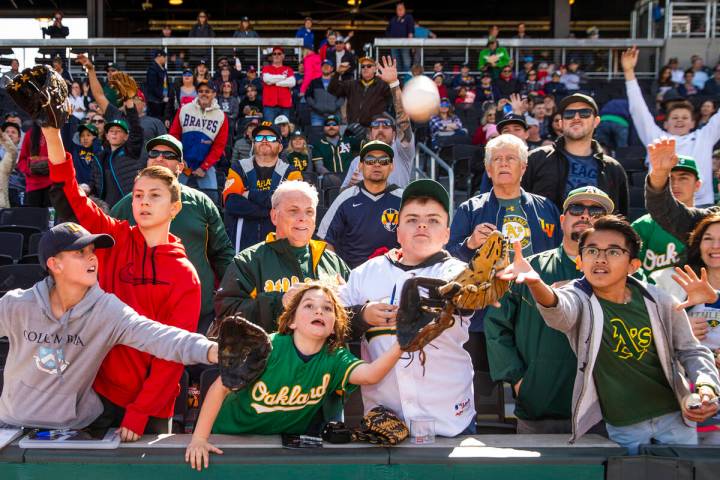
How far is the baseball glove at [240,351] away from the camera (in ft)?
9.52

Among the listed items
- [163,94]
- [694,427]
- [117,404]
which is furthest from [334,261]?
[163,94]

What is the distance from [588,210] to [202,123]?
5.94 meters

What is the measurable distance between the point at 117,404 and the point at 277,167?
3467mm

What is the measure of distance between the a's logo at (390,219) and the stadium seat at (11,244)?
14.4 feet

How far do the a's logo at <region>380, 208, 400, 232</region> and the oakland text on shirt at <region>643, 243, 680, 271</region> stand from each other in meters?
1.64

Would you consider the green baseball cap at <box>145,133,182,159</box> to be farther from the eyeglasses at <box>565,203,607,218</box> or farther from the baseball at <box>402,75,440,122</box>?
the baseball at <box>402,75,440,122</box>

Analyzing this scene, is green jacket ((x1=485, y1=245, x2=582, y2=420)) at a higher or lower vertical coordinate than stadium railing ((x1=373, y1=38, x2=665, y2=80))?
lower

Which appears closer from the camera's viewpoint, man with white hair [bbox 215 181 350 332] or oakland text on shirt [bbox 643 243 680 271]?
man with white hair [bbox 215 181 350 332]

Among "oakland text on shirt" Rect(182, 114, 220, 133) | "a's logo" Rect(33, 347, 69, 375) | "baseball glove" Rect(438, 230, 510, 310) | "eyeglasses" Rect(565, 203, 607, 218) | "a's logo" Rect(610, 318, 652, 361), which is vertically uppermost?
"oakland text on shirt" Rect(182, 114, 220, 133)

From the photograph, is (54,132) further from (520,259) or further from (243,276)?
(520,259)

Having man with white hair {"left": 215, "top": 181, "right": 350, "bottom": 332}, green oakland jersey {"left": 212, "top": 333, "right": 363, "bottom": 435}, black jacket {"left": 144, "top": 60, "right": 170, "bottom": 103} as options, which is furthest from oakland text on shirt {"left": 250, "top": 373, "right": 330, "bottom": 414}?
black jacket {"left": 144, "top": 60, "right": 170, "bottom": 103}

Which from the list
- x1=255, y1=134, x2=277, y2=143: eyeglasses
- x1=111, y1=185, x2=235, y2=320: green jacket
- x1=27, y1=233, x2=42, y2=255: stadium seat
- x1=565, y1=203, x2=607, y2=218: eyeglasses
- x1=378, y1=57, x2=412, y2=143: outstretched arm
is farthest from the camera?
x1=27, y1=233, x2=42, y2=255: stadium seat

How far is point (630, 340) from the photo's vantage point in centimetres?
328

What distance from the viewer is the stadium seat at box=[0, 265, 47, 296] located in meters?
6.82
